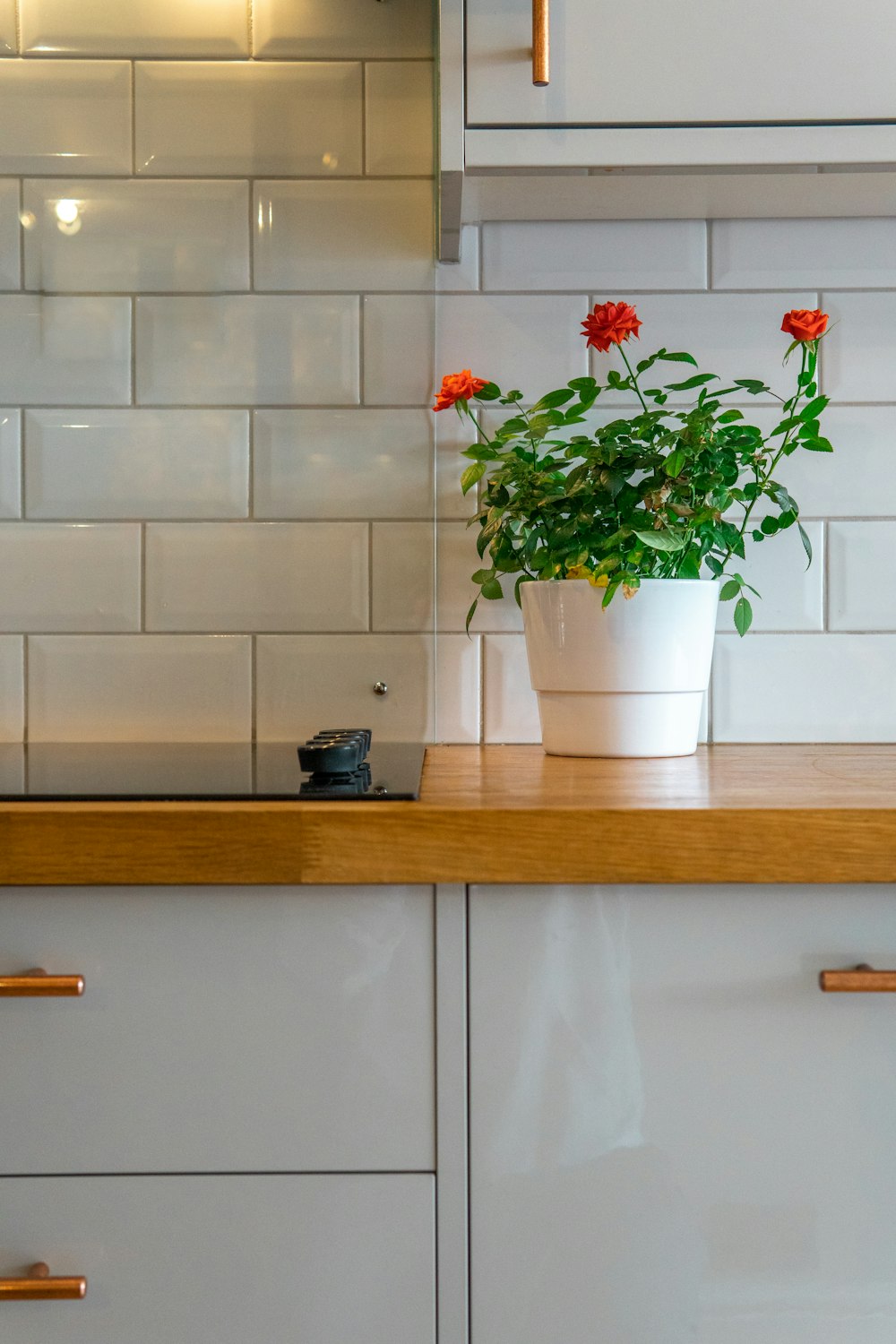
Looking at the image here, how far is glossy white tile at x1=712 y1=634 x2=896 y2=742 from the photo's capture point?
4.05ft

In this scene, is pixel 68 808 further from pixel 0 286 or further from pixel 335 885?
pixel 0 286

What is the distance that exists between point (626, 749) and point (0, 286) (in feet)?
2.82

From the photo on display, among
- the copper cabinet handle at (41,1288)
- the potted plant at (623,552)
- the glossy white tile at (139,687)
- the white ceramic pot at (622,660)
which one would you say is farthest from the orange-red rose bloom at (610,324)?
the copper cabinet handle at (41,1288)

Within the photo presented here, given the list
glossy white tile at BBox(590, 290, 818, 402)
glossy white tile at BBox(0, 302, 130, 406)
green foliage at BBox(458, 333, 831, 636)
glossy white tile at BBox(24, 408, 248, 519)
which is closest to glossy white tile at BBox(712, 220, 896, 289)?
glossy white tile at BBox(590, 290, 818, 402)

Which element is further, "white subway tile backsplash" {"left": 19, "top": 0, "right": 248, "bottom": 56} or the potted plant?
"white subway tile backsplash" {"left": 19, "top": 0, "right": 248, "bottom": 56}

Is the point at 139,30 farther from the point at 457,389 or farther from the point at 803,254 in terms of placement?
the point at 803,254

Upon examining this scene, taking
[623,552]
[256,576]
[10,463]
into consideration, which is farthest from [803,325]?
[10,463]

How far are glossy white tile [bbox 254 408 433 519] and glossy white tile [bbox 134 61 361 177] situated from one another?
0.27 meters

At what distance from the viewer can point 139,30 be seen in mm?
1214

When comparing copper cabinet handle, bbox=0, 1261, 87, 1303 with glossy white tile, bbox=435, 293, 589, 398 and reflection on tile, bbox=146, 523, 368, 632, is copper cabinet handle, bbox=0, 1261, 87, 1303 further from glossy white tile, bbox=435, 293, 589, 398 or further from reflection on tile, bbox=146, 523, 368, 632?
glossy white tile, bbox=435, 293, 589, 398

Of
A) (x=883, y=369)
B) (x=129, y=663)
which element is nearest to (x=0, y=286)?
(x=129, y=663)

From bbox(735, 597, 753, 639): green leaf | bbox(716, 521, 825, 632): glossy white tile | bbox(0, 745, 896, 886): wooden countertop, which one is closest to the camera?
bbox(0, 745, 896, 886): wooden countertop

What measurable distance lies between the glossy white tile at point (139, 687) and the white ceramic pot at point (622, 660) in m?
0.38

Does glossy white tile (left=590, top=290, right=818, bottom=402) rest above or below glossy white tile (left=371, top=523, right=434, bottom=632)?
above
